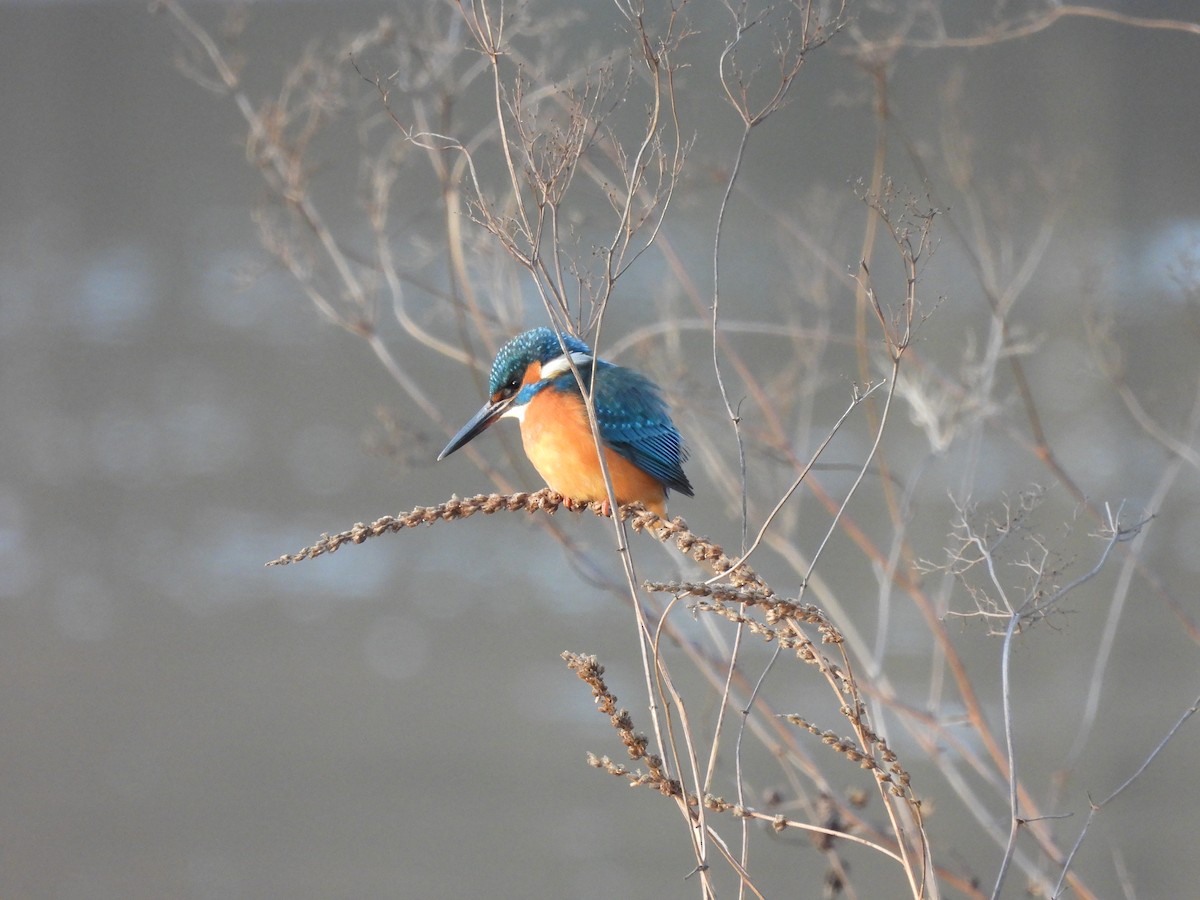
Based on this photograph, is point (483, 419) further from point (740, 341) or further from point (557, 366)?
point (740, 341)

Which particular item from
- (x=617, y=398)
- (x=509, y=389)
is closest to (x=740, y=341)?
(x=617, y=398)

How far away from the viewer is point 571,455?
6.87ft

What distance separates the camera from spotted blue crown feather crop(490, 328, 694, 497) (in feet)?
7.04

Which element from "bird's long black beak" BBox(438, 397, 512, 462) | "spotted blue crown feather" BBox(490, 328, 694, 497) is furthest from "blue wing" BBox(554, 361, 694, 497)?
"bird's long black beak" BBox(438, 397, 512, 462)

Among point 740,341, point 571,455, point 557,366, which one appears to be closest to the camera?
point 571,455

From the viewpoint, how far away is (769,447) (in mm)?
2121

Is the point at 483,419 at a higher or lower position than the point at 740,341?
lower

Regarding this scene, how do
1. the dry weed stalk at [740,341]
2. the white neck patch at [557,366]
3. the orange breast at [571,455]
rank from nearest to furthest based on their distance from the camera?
the dry weed stalk at [740,341], the orange breast at [571,455], the white neck patch at [557,366]

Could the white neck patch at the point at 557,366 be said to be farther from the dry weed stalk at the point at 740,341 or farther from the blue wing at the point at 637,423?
the dry weed stalk at the point at 740,341

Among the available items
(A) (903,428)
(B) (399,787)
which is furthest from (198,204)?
(A) (903,428)

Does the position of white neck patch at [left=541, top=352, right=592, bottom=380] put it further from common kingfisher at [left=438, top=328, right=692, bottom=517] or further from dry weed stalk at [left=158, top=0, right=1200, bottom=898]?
dry weed stalk at [left=158, top=0, right=1200, bottom=898]

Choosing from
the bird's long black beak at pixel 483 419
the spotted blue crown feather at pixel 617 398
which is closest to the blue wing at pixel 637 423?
the spotted blue crown feather at pixel 617 398

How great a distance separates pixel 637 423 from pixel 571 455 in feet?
0.72

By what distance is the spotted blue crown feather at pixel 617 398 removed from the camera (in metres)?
2.15
